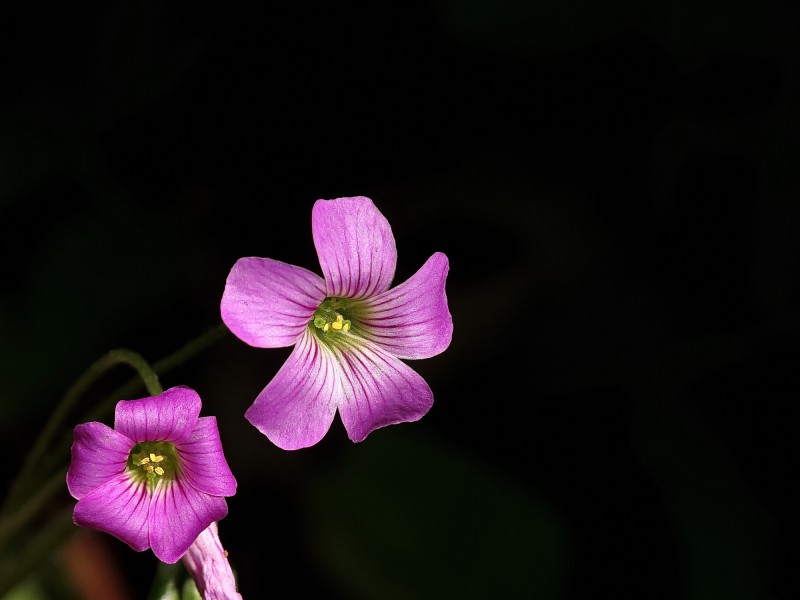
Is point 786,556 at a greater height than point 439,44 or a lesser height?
lesser

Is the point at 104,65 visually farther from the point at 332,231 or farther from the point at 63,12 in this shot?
the point at 332,231

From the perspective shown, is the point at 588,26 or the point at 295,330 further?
the point at 588,26

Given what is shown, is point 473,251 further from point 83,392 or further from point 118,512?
point 118,512

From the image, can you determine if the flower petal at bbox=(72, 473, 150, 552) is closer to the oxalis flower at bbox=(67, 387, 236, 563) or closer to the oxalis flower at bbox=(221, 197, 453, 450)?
the oxalis flower at bbox=(67, 387, 236, 563)

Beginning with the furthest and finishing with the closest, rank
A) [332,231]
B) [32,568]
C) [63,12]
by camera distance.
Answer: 1. [63,12]
2. [32,568]
3. [332,231]

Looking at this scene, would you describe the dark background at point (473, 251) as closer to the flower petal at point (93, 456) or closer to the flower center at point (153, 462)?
the flower center at point (153, 462)

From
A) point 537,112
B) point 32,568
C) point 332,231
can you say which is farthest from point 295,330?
point 537,112
